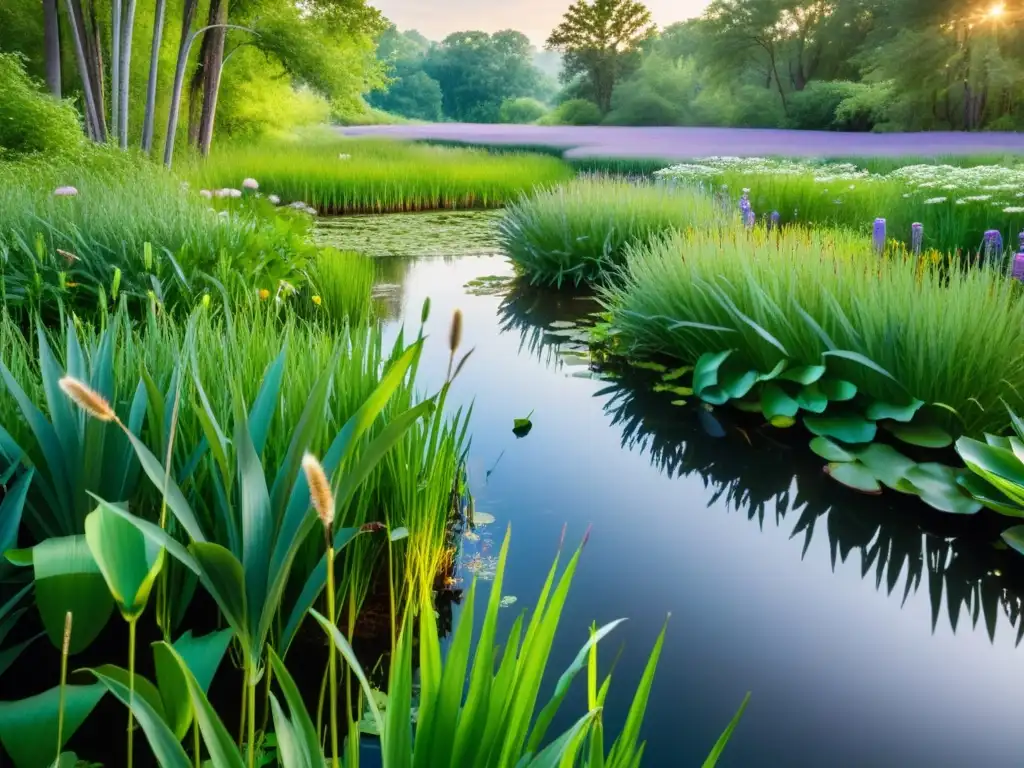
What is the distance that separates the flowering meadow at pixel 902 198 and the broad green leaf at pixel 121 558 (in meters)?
4.01

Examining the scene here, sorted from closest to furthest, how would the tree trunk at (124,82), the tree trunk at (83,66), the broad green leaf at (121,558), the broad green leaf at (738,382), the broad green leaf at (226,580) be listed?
the broad green leaf at (121,558) < the broad green leaf at (226,580) < the broad green leaf at (738,382) < the tree trunk at (124,82) < the tree trunk at (83,66)

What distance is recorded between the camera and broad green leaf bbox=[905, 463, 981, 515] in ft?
7.54

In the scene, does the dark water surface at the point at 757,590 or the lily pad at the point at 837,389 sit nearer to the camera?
the dark water surface at the point at 757,590

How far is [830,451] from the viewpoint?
266 cm

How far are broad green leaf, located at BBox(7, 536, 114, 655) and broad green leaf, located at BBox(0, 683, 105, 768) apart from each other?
0.27 ft

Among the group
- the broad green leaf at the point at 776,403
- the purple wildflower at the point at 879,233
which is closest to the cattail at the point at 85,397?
the broad green leaf at the point at 776,403

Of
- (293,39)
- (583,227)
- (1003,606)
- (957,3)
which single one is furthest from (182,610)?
(957,3)

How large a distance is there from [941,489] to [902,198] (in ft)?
14.4

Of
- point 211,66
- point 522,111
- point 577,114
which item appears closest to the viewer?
point 211,66

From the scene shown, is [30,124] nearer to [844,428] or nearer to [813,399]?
[813,399]

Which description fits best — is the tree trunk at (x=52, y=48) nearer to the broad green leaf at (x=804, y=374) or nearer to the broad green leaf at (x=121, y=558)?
the broad green leaf at (x=804, y=374)

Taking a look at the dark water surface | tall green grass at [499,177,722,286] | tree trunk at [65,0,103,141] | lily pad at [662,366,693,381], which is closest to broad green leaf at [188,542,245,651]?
the dark water surface

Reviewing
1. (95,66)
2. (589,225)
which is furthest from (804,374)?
(95,66)

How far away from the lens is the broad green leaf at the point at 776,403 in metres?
2.93
